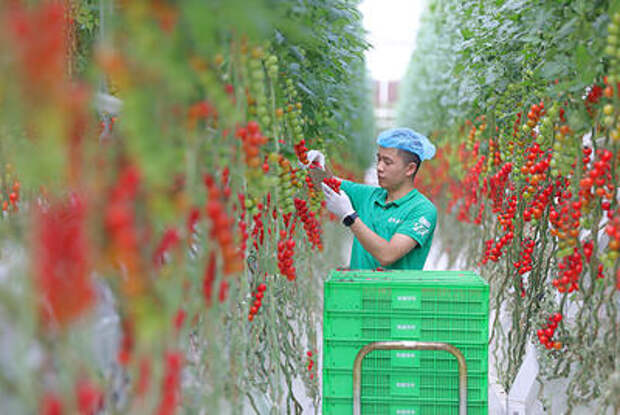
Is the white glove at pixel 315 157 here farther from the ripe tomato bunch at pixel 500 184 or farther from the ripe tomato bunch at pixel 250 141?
the ripe tomato bunch at pixel 250 141

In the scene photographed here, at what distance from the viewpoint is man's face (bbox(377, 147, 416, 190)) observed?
8.25 ft

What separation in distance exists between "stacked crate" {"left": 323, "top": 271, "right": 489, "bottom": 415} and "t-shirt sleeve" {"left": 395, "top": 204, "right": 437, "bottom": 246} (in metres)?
0.37

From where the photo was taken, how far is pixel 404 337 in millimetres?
1895

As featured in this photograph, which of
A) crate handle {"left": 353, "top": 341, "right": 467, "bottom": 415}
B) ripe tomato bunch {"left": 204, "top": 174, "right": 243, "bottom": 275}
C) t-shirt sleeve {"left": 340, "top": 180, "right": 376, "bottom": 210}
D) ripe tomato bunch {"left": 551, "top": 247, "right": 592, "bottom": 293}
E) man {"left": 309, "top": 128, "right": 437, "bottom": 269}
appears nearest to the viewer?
ripe tomato bunch {"left": 204, "top": 174, "right": 243, "bottom": 275}

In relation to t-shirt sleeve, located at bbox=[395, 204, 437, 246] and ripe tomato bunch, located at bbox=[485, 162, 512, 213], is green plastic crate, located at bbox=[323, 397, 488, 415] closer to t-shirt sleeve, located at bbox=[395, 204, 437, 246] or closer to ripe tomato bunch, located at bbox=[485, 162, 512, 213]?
t-shirt sleeve, located at bbox=[395, 204, 437, 246]

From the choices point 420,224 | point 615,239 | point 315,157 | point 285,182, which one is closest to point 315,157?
point 315,157

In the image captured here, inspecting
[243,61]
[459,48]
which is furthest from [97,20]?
[459,48]

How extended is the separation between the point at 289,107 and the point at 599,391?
3.91 feet

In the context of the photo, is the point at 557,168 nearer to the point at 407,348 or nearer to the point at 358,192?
the point at 407,348

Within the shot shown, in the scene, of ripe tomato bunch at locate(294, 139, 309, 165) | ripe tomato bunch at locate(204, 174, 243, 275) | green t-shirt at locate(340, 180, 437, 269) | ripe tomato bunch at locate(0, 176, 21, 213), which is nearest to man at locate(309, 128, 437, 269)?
green t-shirt at locate(340, 180, 437, 269)

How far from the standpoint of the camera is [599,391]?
5.64 ft

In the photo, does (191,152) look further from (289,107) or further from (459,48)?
(459,48)

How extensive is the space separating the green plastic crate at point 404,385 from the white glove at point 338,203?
0.62 m

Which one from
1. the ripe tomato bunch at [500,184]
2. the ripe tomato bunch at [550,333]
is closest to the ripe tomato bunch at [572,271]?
the ripe tomato bunch at [550,333]
